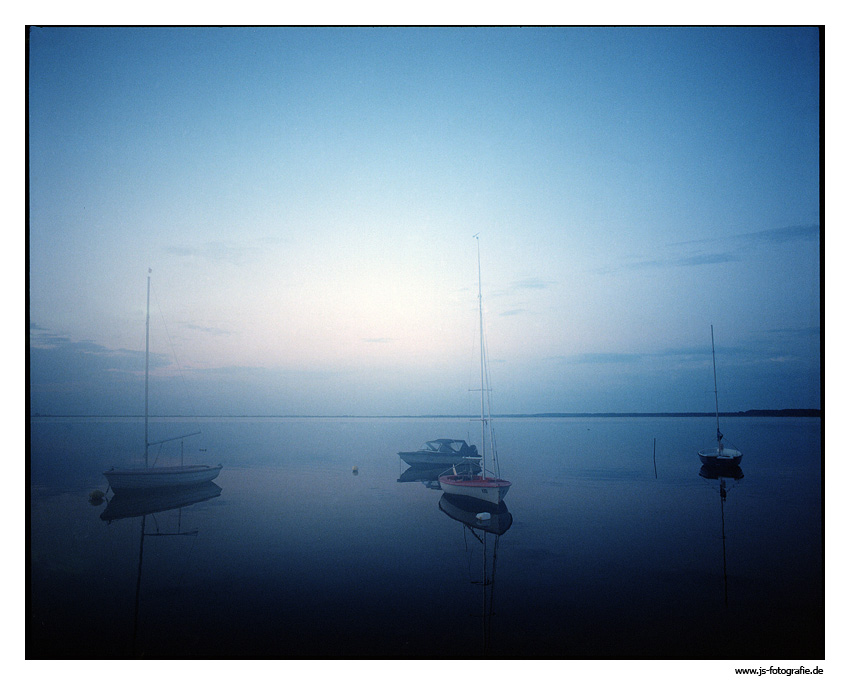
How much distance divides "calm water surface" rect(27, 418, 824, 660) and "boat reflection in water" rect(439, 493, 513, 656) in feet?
0.11

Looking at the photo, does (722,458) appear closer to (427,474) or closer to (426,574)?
(427,474)

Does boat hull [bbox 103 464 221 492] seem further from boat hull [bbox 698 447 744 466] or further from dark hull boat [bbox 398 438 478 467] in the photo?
boat hull [bbox 698 447 744 466]

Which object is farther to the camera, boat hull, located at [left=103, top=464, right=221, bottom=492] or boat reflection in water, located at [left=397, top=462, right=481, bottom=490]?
boat reflection in water, located at [left=397, top=462, right=481, bottom=490]

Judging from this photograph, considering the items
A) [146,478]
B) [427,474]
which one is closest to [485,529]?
[146,478]

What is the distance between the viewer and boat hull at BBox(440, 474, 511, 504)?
9.53 m

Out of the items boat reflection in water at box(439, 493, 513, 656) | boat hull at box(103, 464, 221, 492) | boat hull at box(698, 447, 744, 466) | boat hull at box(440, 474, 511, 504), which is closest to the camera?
boat reflection in water at box(439, 493, 513, 656)

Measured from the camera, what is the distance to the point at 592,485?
14.4 metres

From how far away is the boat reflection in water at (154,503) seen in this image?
8.89 m

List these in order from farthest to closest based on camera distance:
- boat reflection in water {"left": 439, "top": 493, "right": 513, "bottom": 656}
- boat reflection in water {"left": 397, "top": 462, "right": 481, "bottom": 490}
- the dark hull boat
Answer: the dark hull boat → boat reflection in water {"left": 397, "top": 462, "right": 481, "bottom": 490} → boat reflection in water {"left": 439, "top": 493, "right": 513, "bottom": 656}

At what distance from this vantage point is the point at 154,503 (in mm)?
10828

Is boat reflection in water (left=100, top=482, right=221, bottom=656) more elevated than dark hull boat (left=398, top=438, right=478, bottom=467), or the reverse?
boat reflection in water (left=100, top=482, right=221, bottom=656)

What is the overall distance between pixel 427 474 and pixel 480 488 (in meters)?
7.62

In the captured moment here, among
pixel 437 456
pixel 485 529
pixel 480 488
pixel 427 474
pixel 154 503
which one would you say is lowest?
pixel 427 474

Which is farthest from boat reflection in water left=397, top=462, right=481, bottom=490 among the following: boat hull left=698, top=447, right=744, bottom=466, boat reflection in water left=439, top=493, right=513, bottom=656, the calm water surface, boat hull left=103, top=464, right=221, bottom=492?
boat hull left=698, top=447, right=744, bottom=466
